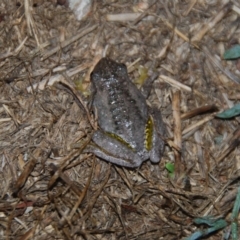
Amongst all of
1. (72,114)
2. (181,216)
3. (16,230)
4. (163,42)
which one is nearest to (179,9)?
(163,42)

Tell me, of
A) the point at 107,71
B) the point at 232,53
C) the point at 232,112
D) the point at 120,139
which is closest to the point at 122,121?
the point at 120,139

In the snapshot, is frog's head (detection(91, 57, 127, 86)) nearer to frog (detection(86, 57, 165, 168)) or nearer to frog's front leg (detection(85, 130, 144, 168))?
frog (detection(86, 57, 165, 168))

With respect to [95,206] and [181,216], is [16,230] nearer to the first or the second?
[95,206]

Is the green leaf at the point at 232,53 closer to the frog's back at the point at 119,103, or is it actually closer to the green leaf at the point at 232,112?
the green leaf at the point at 232,112

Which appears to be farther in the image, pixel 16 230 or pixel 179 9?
pixel 179 9

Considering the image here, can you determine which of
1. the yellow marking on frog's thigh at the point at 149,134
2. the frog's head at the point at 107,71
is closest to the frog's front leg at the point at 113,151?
the yellow marking on frog's thigh at the point at 149,134

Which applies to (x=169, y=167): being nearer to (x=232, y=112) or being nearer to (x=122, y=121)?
(x=122, y=121)
